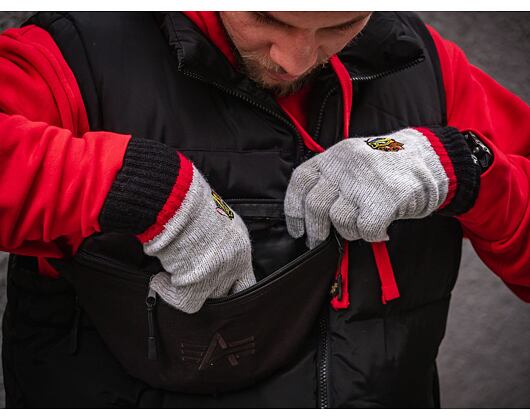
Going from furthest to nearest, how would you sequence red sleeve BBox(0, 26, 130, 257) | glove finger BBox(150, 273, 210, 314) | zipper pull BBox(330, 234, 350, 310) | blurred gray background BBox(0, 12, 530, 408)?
blurred gray background BBox(0, 12, 530, 408) < zipper pull BBox(330, 234, 350, 310) < glove finger BBox(150, 273, 210, 314) < red sleeve BBox(0, 26, 130, 257)

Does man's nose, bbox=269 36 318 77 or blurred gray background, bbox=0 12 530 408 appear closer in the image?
man's nose, bbox=269 36 318 77

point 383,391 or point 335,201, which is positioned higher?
point 335,201

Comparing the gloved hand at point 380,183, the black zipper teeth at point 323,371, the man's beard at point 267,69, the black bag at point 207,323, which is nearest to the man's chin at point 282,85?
the man's beard at point 267,69

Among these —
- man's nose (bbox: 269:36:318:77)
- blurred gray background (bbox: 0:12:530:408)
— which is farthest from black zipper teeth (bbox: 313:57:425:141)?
blurred gray background (bbox: 0:12:530:408)

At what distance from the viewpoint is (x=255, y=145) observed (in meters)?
0.89

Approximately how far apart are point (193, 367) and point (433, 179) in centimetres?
42

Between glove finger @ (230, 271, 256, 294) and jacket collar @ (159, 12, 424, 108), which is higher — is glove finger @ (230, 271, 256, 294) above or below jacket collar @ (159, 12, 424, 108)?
below

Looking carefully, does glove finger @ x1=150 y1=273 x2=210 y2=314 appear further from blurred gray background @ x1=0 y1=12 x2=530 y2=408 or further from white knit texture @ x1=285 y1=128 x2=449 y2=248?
blurred gray background @ x1=0 y1=12 x2=530 y2=408

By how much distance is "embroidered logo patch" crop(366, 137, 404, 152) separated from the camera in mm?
828

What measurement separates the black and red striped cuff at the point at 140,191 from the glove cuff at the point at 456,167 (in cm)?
35

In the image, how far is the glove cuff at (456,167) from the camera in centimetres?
83

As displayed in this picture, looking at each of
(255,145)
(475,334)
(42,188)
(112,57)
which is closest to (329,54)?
(255,145)

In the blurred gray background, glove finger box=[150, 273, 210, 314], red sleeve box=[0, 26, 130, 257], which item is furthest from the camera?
the blurred gray background

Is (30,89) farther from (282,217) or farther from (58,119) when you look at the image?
(282,217)
